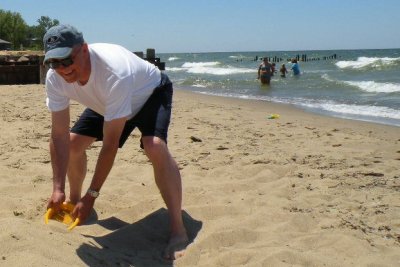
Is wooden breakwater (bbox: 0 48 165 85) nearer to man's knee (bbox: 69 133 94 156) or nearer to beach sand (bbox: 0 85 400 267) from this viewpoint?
beach sand (bbox: 0 85 400 267)

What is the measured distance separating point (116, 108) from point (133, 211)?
1.20m

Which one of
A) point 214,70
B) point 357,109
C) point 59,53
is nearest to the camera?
point 59,53

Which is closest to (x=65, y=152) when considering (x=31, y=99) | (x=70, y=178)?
(x=70, y=178)

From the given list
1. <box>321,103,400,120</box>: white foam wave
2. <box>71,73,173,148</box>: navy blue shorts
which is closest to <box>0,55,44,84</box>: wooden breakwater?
<box>321,103,400,120</box>: white foam wave

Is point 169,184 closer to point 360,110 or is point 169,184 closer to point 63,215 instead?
point 63,215

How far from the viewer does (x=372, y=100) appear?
12.1m

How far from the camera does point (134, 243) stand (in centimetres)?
313

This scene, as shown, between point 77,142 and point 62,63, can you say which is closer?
point 62,63

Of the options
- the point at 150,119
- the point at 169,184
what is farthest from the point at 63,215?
the point at 150,119

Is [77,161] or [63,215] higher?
[77,161]

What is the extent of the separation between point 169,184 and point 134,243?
45 centimetres

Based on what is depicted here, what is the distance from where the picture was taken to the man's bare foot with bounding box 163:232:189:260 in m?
2.94

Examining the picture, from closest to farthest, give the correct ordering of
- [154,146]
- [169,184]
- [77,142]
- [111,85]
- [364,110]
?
[111,85] < [154,146] < [169,184] < [77,142] < [364,110]

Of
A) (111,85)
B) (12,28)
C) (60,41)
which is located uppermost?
(12,28)
